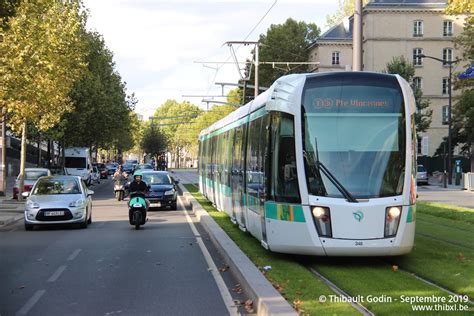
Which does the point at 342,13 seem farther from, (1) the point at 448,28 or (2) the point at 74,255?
(2) the point at 74,255

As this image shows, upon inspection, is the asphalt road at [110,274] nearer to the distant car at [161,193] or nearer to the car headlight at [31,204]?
the car headlight at [31,204]

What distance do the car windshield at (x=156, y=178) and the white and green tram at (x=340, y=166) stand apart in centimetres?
1581

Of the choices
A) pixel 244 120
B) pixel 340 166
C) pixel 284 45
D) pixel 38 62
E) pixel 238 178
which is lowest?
pixel 238 178

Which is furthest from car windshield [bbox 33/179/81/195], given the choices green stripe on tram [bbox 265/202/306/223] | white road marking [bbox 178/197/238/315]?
green stripe on tram [bbox 265/202/306/223]

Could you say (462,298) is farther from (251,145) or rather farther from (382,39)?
(382,39)

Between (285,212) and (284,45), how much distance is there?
69.4 meters

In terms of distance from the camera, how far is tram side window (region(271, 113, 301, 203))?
34.8 feet

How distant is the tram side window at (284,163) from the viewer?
34.8ft

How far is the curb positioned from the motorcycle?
390cm

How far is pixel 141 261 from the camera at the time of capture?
11969 millimetres

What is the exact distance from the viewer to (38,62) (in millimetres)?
22781

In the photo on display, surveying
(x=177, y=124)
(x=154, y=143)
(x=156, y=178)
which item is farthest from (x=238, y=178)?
(x=177, y=124)

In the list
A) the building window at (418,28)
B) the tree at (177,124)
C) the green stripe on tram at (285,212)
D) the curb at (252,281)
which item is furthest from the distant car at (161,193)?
the tree at (177,124)

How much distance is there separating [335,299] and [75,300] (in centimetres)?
333
